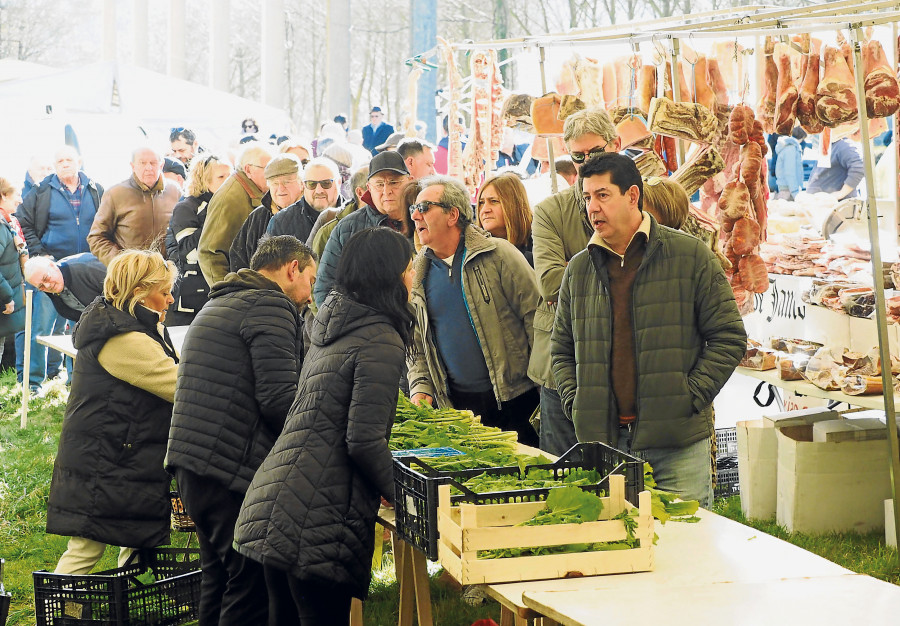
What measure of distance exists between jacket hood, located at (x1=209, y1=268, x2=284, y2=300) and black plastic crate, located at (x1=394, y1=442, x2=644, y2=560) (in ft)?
2.98

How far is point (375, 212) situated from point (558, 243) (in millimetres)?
1463

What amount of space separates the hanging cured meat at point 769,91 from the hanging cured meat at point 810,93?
15 centimetres

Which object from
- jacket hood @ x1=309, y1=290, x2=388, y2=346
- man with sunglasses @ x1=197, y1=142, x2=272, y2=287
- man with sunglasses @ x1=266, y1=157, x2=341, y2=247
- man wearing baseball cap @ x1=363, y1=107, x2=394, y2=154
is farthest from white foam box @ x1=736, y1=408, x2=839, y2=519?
man wearing baseball cap @ x1=363, y1=107, x2=394, y2=154

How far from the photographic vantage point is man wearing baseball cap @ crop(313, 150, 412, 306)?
5691mm

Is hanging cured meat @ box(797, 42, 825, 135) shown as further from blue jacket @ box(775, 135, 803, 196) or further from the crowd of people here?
blue jacket @ box(775, 135, 803, 196)

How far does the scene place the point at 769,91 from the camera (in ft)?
19.2

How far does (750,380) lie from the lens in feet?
29.8

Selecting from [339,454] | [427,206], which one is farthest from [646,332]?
[427,206]

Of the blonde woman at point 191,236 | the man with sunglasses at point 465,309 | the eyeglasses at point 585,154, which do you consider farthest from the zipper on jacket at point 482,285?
the blonde woman at point 191,236

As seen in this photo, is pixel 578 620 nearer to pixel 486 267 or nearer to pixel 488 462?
pixel 488 462

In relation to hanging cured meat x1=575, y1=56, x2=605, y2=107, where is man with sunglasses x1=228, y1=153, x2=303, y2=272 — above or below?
below

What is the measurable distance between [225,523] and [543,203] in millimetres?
1885

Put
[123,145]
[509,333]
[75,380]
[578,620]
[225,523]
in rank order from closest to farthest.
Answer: [578,620], [225,523], [75,380], [509,333], [123,145]

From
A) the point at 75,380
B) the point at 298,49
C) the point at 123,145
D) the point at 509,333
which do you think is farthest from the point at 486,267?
the point at 298,49
